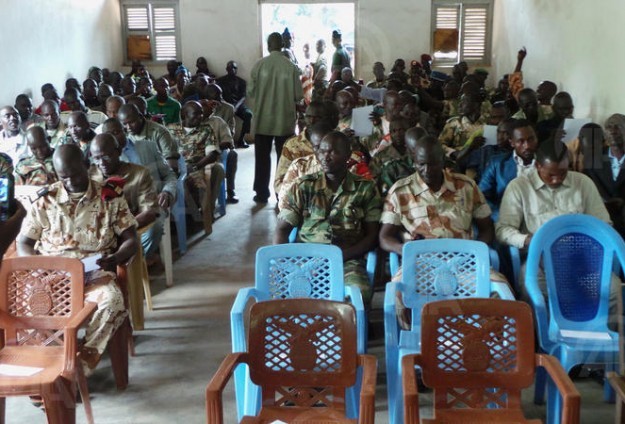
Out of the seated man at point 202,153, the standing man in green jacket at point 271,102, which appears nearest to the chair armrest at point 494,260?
the seated man at point 202,153

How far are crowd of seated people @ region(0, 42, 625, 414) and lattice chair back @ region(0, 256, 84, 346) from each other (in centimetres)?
32

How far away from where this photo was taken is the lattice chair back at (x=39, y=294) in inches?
111

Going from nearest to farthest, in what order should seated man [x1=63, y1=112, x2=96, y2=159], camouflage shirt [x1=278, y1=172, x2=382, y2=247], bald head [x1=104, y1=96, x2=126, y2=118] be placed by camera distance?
1. camouflage shirt [x1=278, y1=172, x2=382, y2=247]
2. seated man [x1=63, y1=112, x2=96, y2=159]
3. bald head [x1=104, y1=96, x2=126, y2=118]

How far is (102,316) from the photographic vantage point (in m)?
3.17

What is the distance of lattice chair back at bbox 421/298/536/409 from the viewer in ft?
7.55

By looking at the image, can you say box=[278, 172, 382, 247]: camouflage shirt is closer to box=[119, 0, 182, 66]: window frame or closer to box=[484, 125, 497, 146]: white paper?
box=[484, 125, 497, 146]: white paper

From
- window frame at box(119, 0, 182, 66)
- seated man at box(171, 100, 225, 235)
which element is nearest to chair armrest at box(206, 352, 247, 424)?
seated man at box(171, 100, 225, 235)

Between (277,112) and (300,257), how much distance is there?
417 cm

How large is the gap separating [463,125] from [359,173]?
1970mm

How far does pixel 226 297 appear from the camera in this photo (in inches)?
179

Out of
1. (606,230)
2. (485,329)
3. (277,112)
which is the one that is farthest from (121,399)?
(277,112)

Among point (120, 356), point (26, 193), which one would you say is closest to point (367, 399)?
point (120, 356)

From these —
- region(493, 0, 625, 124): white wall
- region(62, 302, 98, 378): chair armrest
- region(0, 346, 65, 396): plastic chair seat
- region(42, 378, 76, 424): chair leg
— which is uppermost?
region(493, 0, 625, 124): white wall

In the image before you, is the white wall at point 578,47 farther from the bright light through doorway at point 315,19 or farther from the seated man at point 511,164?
the bright light through doorway at point 315,19
